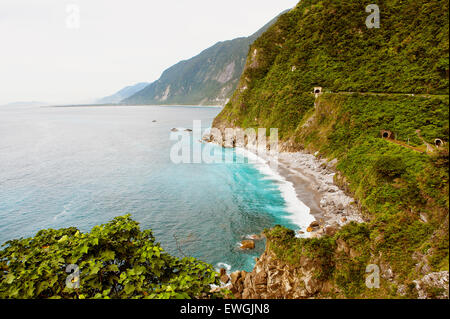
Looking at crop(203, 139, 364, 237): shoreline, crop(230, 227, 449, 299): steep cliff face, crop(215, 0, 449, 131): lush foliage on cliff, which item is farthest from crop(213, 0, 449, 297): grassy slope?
crop(203, 139, 364, 237): shoreline

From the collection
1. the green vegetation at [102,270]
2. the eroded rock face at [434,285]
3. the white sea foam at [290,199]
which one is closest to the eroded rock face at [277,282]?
the eroded rock face at [434,285]

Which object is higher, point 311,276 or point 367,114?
point 367,114

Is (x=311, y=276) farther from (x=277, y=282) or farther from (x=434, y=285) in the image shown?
(x=434, y=285)

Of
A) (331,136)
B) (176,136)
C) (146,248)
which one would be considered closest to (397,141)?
(331,136)

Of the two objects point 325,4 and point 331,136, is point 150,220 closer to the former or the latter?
point 331,136

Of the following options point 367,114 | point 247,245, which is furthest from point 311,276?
point 367,114
